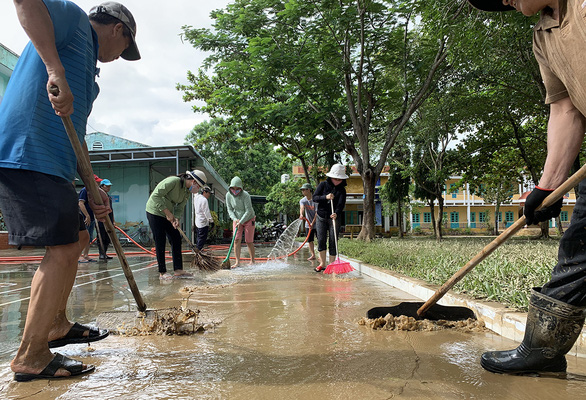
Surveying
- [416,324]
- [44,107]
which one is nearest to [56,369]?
[44,107]

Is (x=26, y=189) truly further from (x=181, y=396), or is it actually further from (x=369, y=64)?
(x=369, y=64)

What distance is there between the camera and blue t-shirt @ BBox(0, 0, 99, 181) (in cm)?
A: 205

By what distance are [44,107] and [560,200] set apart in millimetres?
2694

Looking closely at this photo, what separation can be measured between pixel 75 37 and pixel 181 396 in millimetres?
1948

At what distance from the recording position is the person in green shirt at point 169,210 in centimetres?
614

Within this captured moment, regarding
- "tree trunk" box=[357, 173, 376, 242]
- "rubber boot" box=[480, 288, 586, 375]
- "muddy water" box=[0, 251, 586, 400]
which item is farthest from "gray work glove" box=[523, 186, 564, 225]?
"tree trunk" box=[357, 173, 376, 242]

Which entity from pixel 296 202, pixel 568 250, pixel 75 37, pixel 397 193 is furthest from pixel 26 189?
pixel 296 202

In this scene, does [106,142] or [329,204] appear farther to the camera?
[106,142]

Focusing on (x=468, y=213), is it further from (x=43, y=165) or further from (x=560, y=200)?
(x=43, y=165)

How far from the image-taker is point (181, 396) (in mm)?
1876

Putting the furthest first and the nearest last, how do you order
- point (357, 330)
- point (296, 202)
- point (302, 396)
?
point (296, 202)
point (357, 330)
point (302, 396)

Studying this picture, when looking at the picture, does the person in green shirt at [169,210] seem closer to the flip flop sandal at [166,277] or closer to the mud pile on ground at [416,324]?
the flip flop sandal at [166,277]

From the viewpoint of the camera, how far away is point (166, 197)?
246 inches

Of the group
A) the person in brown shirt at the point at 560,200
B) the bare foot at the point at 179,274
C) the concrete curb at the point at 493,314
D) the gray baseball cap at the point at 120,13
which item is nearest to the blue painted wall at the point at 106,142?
the bare foot at the point at 179,274
